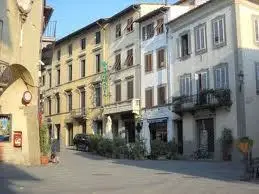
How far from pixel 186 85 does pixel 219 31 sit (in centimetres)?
533

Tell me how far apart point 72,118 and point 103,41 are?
938 cm

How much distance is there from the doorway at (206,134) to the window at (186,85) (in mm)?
2532

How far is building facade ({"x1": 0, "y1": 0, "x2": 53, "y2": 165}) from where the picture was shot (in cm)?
2325

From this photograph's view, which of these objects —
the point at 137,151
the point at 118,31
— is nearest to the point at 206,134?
the point at 137,151

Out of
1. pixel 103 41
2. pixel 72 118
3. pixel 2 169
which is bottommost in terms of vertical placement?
pixel 2 169

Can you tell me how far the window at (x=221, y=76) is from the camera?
3562 centimetres

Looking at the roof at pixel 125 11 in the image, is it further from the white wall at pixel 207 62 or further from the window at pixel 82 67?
the window at pixel 82 67

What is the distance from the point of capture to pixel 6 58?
22484 millimetres

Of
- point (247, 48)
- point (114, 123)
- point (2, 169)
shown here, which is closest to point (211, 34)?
point (247, 48)

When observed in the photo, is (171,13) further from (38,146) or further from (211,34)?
(38,146)

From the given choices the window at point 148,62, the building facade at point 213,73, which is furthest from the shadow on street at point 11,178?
the window at point 148,62

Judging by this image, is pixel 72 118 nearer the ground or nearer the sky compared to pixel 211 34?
nearer the ground

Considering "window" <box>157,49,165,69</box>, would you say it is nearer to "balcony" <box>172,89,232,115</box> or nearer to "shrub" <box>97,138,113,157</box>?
"balcony" <box>172,89,232,115</box>

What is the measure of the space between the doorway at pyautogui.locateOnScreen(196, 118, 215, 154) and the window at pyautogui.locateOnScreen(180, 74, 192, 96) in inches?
99.7
